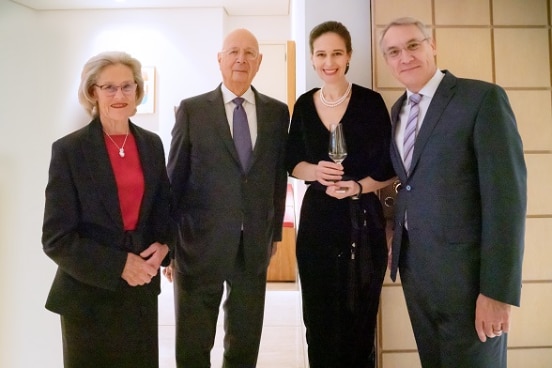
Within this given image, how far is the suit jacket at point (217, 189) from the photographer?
175cm

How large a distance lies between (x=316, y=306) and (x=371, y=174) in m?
0.63

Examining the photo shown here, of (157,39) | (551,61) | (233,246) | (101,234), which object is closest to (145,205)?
(101,234)

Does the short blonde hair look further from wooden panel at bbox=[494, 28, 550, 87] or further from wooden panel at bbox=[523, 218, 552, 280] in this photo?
wooden panel at bbox=[523, 218, 552, 280]

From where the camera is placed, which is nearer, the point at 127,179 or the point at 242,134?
the point at 127,179

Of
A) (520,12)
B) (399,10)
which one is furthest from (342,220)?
(520,12)

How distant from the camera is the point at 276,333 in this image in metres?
3.02

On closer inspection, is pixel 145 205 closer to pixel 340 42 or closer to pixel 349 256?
pixel 349 256

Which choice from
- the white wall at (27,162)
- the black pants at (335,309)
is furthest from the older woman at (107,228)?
the black pants at (335,309)

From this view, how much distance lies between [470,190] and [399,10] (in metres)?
1.32

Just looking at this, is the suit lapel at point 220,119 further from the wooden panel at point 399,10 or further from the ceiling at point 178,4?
the ceiling at point 178,4

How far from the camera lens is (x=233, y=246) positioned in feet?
5.75

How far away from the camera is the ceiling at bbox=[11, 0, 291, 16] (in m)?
5.46

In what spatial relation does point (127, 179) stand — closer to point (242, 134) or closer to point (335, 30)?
point (242, 134)

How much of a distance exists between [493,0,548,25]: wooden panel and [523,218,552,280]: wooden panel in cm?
118
